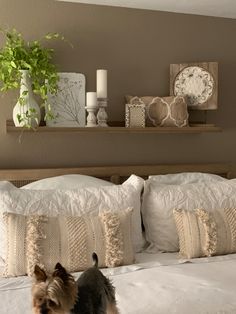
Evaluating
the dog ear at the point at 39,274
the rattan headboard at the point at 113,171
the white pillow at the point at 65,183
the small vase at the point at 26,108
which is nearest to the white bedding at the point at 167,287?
the dog ear at the point at 39,274

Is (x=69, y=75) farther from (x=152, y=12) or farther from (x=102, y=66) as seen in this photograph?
(x=152, y=12)

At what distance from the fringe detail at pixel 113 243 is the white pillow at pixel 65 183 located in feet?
1.35

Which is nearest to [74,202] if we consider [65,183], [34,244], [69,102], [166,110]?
[65,183]

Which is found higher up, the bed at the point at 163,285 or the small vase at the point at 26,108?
the small vase at the point at 26,108

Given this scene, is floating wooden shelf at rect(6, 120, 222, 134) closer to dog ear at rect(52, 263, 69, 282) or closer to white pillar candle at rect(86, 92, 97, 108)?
white pillar candle at rect(86, 92, 97, 108)

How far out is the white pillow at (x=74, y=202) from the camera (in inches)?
101

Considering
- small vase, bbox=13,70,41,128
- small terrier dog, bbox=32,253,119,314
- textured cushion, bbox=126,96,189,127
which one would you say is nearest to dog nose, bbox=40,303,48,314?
small terrier dog, bbox=32,253,119,314

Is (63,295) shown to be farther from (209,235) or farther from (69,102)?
(69,102)

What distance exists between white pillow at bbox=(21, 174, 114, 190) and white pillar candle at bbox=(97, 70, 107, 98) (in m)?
0.53

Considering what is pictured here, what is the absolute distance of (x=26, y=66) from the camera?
288cm

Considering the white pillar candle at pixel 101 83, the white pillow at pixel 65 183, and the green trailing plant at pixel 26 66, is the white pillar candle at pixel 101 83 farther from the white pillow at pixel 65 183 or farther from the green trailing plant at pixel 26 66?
the white pillow at pixel 65 183

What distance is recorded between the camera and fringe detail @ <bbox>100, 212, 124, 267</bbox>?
2.48 m

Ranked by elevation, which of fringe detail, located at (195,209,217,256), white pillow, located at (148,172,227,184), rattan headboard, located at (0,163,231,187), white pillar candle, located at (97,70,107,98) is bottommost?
fringe detail, located at (195,209,217,256)

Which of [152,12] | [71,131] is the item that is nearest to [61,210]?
[71,131]
